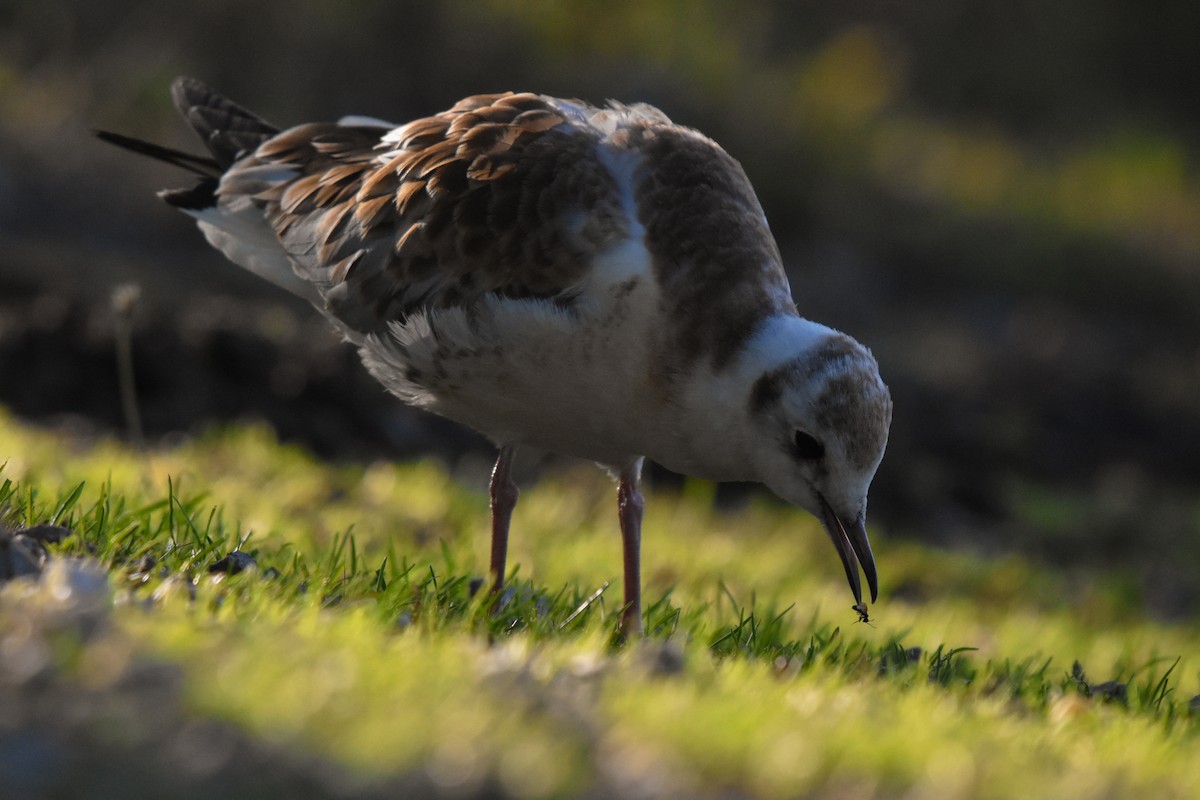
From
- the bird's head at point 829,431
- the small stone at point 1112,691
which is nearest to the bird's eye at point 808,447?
the bird's head at point 829,431

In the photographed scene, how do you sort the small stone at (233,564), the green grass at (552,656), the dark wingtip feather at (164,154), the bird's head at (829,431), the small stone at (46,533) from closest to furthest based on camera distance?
the green grass at (552,656) < the small stone at (46,533) < the small stone at (233,564) < the bird's head at (829,431) < the dark wingtip feather at (164,154)

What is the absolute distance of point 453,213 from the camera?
5645 mm

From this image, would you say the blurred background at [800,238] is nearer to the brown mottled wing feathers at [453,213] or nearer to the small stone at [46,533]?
the brown mottled wing feathers at [453,213]

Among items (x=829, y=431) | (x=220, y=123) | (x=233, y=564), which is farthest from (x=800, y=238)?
(x=233, y=564)

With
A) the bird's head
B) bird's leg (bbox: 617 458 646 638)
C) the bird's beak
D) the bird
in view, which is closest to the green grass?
bird's leg (bbox: 617 458 646 638)

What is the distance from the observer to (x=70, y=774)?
2.73 m

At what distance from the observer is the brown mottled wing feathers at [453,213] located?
17.6ft

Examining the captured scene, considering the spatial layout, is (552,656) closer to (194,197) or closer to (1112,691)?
(1112,691)

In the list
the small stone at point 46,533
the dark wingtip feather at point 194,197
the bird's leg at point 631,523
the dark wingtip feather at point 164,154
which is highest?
the dark wingtip feather at point 164,154

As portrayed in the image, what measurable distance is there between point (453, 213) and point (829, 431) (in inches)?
65.3

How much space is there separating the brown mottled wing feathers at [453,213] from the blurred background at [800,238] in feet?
9.48

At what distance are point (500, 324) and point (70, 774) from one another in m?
2.83

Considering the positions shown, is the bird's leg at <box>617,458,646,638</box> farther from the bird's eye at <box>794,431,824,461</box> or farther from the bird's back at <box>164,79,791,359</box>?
the bird's back at <box>164,79,791,359</box>

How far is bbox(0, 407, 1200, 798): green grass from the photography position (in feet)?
10.1
